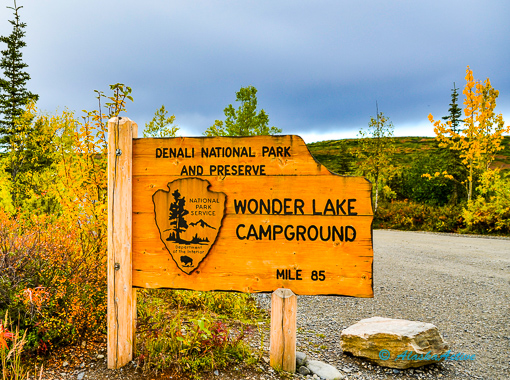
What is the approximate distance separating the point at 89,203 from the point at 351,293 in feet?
A: 9.90

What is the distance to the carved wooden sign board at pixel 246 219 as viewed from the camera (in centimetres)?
305

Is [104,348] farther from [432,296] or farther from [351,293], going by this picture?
[432,296]

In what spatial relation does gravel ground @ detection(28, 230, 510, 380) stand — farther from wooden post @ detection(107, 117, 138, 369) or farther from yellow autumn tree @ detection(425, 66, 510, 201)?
yellow autumn tree @ detection(425, 66, 510, 201)

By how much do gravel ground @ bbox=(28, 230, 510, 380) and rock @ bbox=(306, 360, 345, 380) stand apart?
180mm

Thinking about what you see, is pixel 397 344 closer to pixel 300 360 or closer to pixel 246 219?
pixel 300 360

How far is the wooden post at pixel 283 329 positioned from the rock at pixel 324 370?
0.28 m

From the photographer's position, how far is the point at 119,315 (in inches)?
124

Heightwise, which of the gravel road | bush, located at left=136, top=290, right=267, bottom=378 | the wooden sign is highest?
the wooden sign

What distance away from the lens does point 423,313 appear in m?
5.36

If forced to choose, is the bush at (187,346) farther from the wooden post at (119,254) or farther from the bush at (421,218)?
the bush at (421,218)

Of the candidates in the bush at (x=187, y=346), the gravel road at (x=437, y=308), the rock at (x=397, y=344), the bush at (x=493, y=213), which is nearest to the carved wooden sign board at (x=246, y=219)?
the bush at (x=187, y=346)

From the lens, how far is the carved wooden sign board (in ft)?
10.0

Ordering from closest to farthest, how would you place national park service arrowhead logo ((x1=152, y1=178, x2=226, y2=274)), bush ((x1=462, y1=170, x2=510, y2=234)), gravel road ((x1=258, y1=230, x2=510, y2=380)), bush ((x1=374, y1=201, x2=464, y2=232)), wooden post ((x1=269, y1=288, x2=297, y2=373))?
1. wooden post ((x1=269, y1=288, x2=297, y2=373))
2. national park service arrowhead logo ((x1=152, y1=178, x2=226, y2=274))
3. gravel road ((x1=258, y1=230, x2=510, y2=380))
4. bush ((x1=462, y1=170, x2=510, y2=234))
5. bush ((x1=374, y1=201, x2=464, y2=232))

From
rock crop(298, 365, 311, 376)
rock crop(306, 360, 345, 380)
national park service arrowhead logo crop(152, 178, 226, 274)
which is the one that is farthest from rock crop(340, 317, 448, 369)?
national park service arrowhead logo crop(152, 178, 226, 274)
